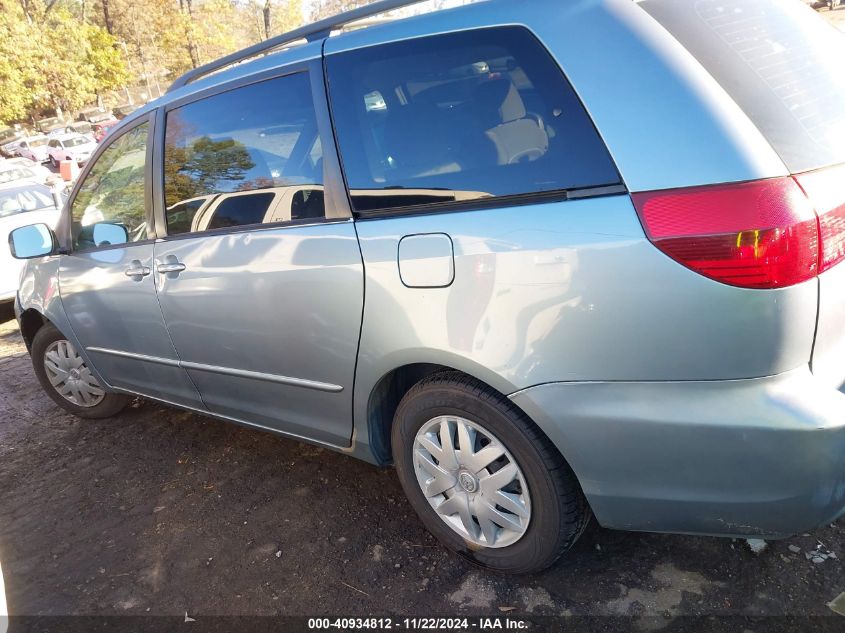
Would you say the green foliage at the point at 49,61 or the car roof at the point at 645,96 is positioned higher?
the green foliage at the point at 49,61

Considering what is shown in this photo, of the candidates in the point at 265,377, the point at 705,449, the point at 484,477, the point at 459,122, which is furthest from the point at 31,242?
the point at 705,449

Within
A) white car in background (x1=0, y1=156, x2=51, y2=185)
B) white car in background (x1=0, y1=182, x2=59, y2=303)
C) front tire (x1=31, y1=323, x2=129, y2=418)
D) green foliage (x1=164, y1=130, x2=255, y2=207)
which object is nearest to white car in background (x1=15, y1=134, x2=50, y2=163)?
white car in background (x1=0, y1=156, x2=51, y2=185)

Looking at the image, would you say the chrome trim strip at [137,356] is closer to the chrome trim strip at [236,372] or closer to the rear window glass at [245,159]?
the chrome trim strip at [236,372]

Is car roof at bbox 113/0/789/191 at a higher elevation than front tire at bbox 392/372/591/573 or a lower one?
higher

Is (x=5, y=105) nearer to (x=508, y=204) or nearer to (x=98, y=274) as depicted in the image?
(x=98, y=274)

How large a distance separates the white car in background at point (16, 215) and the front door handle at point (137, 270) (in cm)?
443

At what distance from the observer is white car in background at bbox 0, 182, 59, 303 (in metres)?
6.88

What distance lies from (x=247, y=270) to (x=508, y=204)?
3.79ft

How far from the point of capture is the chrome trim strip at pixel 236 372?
2.48 meters

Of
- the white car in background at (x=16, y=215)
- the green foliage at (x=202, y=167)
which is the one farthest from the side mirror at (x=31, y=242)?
the white car in background at (x=16, y=215)

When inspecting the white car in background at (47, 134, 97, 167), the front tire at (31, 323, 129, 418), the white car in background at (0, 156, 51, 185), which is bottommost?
the front tire at (31, 323, 129, 418)

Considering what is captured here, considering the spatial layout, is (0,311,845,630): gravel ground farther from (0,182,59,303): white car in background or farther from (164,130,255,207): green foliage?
(0,182,59,303): white car in background

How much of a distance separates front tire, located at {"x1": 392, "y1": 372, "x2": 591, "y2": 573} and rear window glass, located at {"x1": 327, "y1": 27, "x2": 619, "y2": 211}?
0.64 m

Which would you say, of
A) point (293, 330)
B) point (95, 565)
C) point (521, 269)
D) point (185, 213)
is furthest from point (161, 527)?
point (521, 269)
